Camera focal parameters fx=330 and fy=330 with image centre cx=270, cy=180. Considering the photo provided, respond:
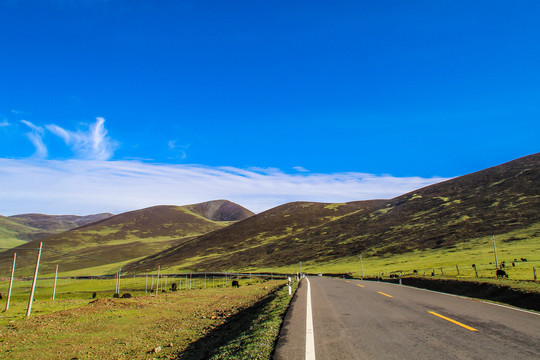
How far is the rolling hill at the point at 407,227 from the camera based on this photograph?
98.1m

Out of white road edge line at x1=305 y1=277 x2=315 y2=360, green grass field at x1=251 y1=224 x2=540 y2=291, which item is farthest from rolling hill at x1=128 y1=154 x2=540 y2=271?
white road edge line at x1=305 y1=277 x2=315 y2=360

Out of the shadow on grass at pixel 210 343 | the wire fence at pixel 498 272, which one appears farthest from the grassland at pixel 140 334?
the wire fence at pixel 498 272

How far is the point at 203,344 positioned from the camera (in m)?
12.2

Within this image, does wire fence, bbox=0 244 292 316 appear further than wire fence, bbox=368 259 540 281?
Yes

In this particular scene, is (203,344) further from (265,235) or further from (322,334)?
(265,235)

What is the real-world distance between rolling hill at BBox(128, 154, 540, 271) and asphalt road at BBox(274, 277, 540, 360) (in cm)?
8434

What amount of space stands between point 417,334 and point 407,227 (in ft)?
396

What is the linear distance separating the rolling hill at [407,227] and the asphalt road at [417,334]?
8434 cm

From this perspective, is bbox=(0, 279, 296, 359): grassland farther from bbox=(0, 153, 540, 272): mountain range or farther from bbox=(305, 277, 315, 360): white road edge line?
bbox=(0, 153, 540, 272): mountain range

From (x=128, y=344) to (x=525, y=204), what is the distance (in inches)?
4946

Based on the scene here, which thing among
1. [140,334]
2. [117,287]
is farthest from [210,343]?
[117,287]

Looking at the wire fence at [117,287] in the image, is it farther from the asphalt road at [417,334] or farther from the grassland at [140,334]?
the asphalt road at [417,334]

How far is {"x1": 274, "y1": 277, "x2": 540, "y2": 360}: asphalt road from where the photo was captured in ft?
22.7

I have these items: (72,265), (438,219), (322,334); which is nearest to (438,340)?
(322,334)
